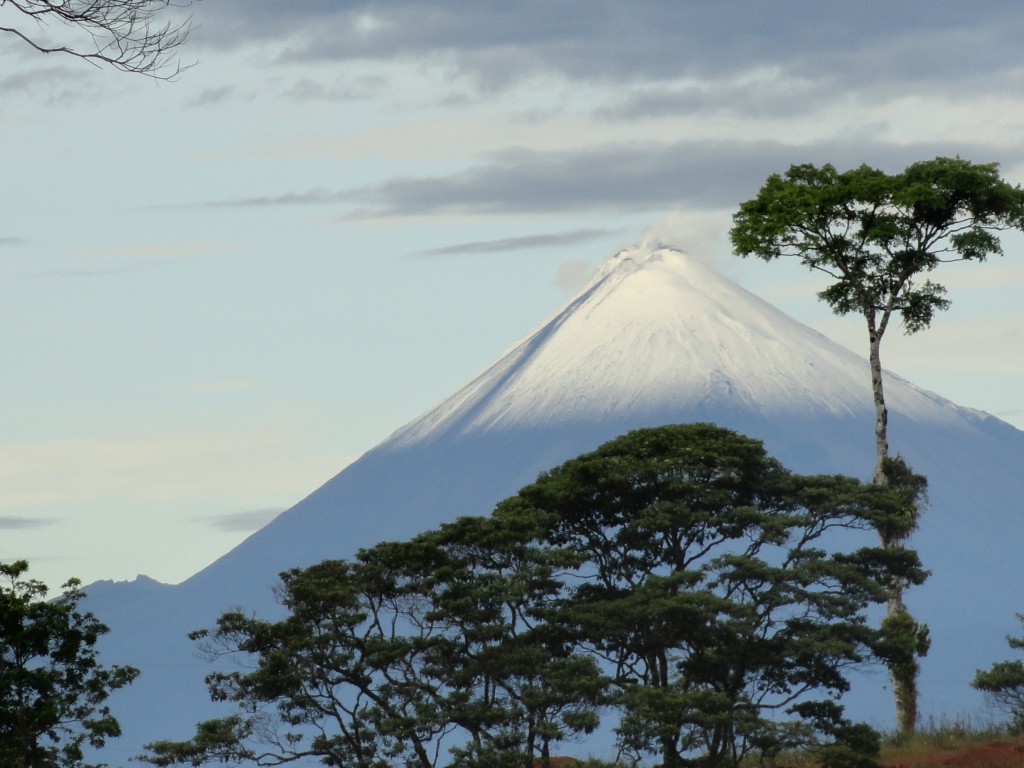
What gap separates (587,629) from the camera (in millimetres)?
39156

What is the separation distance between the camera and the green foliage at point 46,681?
34.8 meters

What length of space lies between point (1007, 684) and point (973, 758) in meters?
4.21

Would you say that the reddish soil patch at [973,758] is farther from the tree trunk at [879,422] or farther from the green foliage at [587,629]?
the tree trunk at [879,422]

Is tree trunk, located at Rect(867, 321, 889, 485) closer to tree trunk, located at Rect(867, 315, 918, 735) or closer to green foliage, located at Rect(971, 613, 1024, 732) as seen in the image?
tree trunk, located at Rect(867, 315, 918, 735)

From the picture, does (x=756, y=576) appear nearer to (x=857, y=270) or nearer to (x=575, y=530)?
(x=575, y=530)

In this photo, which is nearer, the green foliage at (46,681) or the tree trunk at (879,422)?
the green foliage at (46,681)

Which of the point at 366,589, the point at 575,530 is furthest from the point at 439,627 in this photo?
the point at 575,530

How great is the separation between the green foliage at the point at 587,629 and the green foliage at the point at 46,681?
3369 mm

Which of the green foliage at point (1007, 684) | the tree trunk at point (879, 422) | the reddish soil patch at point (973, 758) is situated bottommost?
the reddish soil patch at point (973, 758)

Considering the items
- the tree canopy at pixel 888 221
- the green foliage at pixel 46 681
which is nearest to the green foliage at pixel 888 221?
the tree canopy at pixel 888 221

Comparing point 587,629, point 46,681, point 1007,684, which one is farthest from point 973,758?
point 46,681

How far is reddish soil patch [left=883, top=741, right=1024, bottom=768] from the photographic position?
36000 mm

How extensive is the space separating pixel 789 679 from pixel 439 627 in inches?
334

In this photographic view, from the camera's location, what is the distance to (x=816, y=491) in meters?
41.3
